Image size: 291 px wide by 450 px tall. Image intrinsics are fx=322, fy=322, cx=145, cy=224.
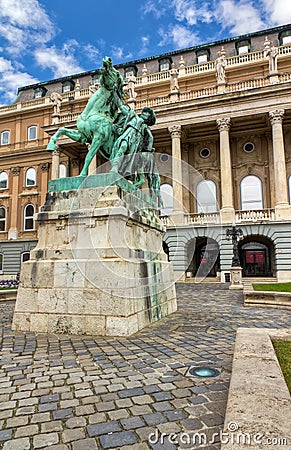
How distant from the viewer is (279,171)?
80.4 feet

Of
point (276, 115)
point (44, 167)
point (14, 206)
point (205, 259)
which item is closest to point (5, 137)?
point (44, 167)

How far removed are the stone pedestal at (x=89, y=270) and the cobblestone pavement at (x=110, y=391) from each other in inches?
16.7

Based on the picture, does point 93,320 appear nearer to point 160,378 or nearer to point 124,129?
point 160,378

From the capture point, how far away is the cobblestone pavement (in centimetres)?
239

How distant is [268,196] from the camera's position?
28.4 m

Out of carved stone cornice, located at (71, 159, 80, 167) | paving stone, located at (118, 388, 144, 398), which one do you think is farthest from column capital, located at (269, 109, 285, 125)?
paving stone, located at (118, 388, 144, 398)

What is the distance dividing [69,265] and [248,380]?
13.6ft

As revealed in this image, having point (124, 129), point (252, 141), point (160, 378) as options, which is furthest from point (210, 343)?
point (252, 141)

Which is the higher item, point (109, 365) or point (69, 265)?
point (69, 265)

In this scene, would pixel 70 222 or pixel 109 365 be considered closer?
pixel 109 365

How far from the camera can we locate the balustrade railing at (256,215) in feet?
80.8

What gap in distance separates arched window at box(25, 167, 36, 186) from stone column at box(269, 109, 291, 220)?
83.1 feet

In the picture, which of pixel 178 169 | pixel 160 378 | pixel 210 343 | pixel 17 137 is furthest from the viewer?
pixel 17 137

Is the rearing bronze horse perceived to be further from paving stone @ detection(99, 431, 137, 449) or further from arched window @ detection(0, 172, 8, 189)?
arched window @ detection(0, 172, 8, 189)
